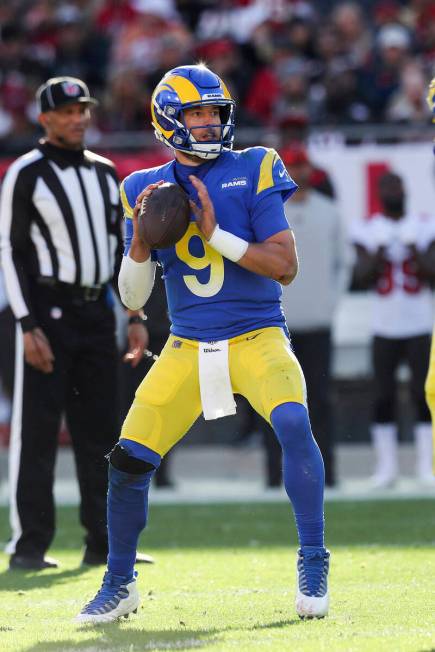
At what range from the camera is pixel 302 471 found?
4777 mm

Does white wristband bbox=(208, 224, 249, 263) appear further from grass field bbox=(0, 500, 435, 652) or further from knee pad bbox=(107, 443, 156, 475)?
grass field bbox=(0, 500, 435, 652)

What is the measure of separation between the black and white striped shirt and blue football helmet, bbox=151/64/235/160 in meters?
1.53

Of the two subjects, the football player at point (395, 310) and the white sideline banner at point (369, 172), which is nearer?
the football player at point (395, 310)

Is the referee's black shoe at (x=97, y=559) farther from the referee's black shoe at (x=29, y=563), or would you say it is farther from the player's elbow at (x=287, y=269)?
the player's elbow at (x=287, y=269)

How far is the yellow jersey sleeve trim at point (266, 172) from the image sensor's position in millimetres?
4941

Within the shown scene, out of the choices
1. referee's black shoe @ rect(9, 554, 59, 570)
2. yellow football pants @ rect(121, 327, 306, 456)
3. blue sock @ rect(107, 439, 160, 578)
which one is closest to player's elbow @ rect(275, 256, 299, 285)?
yellow football pants @ rect(121, 327, 306, 456)

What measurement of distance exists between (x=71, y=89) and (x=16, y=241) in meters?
0.77

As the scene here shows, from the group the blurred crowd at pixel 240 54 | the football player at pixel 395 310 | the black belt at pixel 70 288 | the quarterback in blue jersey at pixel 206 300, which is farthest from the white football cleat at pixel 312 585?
the blurred crowd at pixel 240 54

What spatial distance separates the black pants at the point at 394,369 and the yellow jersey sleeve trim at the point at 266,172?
4.59m

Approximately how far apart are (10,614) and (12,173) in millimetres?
2201

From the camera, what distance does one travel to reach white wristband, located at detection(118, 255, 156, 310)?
16.3 feet

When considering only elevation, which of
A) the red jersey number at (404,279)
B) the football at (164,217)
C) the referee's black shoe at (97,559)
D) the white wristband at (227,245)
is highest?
the football at (164,217)

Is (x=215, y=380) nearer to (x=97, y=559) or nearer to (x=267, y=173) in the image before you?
(x=267, y=173)

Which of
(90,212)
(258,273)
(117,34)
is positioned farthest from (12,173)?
(117,34)
